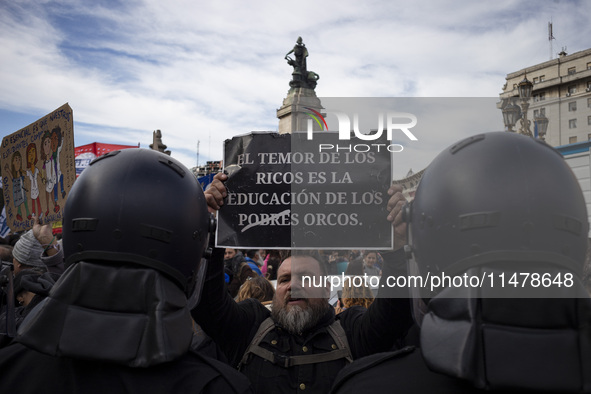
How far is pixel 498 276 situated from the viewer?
52.8 inches

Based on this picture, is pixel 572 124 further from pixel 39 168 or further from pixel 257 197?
pixel 257 197

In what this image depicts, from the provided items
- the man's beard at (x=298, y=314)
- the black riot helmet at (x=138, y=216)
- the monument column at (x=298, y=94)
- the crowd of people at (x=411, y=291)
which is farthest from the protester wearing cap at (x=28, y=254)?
the monument column at (x=298, y=94)

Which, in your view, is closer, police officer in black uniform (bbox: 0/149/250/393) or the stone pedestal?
police officer in black uniform (bbox: 0/149/250/393)

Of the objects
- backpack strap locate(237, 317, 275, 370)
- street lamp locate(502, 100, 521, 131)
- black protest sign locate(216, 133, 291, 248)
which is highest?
street lamp locate(502, 100, 521, 131)

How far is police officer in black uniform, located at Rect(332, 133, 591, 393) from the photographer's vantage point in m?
1.24

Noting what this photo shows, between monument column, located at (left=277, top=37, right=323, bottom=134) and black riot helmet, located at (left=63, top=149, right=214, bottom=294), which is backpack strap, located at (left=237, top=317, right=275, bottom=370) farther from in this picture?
monument column, located at (left=277, top=37, right=323, bottom=134)

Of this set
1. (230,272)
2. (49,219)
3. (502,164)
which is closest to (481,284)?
(502,164)

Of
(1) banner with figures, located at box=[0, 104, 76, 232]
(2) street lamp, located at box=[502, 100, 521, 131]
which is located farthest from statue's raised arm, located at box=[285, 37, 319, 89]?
(1) banner with figures, located at box=[0, 104, 76, 232]

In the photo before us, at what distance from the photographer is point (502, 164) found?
58.4 inches

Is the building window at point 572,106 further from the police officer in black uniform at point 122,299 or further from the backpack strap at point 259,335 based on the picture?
the police officer in black uniform at point 122,299

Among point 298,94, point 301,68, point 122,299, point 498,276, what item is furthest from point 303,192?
point 301,68

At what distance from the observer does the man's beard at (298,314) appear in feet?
9.89

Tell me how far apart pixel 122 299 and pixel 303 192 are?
156cm

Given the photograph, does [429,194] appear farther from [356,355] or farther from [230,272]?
[230,272]
